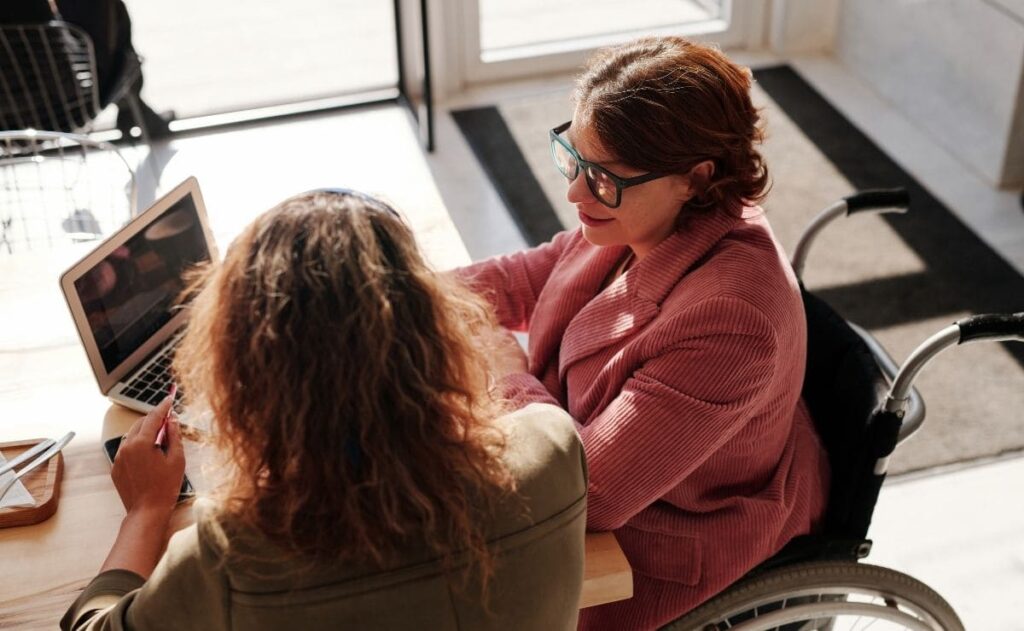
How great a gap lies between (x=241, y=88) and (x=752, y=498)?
9.79 feet

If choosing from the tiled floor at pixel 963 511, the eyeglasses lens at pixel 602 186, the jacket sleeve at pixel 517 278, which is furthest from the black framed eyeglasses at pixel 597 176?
the tiled floor at pixel 963 511

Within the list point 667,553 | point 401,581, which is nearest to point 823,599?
point 667,553

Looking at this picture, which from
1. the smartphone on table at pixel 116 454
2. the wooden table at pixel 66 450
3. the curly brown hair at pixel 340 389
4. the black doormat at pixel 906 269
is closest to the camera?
the curly brown hair at pixel 340 389

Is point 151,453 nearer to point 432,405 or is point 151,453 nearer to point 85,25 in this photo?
point 432,405

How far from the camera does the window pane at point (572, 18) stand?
4.24 metres

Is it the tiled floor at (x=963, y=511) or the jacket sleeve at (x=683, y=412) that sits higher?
the jacket sleeve at (x=683, y=412)

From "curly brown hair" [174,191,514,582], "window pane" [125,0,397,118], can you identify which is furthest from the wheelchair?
"window pane" [125,0,397,118]

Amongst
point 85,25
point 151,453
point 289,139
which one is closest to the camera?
point 151,453

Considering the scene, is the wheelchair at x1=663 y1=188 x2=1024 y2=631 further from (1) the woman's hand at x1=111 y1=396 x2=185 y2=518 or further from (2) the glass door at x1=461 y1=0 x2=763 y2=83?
(2) the glass door at x1=461 y1=0 x2=763 y2=83

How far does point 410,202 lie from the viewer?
6.67 ft

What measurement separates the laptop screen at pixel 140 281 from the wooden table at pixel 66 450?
10 cm

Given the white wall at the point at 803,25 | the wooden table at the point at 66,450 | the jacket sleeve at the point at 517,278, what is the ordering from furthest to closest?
1. the white wall at the point at 803,25
2. the jacket sleeve at the point at 517,278
3. the wooden table at the point at 66,450

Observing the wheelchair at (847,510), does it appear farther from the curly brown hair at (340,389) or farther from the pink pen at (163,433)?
the pink pen at (163,433)

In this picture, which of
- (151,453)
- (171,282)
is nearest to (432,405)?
(151,453)
